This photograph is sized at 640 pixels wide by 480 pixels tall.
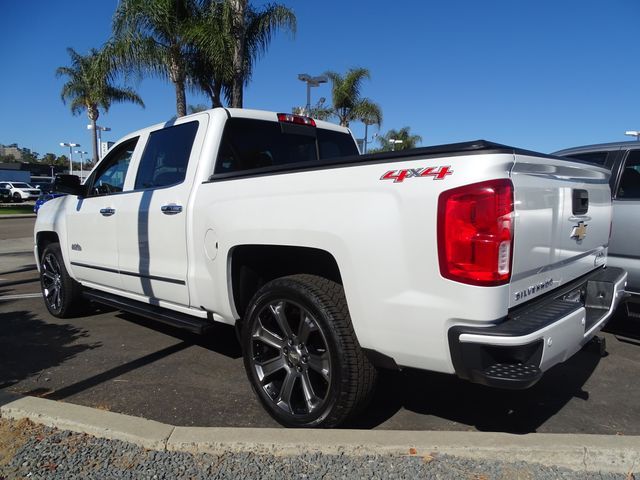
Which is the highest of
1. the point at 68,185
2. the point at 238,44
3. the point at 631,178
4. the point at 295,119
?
the point at 238,44

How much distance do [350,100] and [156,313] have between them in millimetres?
20885

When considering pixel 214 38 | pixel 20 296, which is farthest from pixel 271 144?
pixel 214 38

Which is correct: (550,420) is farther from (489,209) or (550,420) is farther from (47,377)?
(47,377)

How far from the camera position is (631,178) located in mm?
4863

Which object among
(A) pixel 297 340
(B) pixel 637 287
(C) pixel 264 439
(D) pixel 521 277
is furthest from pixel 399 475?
(B) pixel 637 287

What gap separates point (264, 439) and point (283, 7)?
13467 millimetres

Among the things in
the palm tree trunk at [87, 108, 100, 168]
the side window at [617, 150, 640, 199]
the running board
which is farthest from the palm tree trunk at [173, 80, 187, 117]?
the palm tree trunk at [87, 108, 100, 168]

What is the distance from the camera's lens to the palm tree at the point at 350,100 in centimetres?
2291

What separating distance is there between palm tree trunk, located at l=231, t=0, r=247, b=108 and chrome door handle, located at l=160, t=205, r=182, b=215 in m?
10.2

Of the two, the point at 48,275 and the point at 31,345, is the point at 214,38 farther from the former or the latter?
the point at 31,345

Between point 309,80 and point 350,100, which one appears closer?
point 309,80

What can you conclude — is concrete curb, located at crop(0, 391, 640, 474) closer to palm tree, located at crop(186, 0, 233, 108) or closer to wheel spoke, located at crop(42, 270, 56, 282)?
wheel spoke, located at crop(42, 270, 56, 282)

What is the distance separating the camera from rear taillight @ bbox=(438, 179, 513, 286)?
2.20m

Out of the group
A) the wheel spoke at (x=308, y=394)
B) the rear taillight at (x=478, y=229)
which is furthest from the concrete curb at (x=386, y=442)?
the rear taillight at (x=478, y=229)
